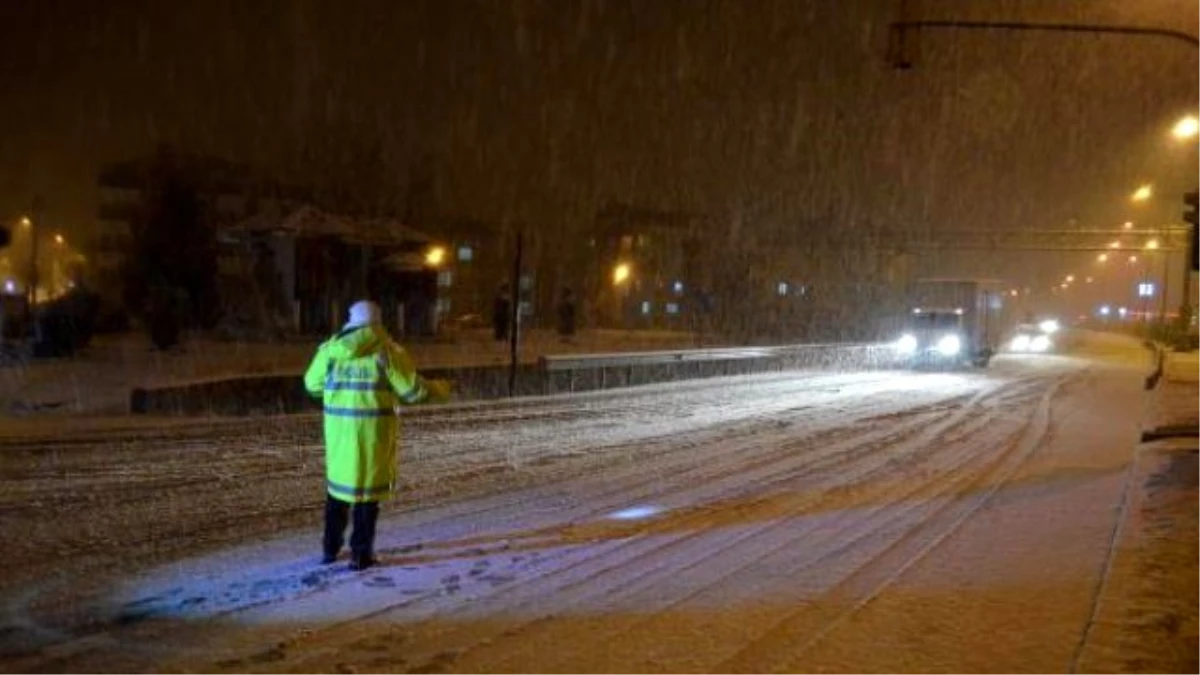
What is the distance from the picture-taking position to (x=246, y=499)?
1041cm

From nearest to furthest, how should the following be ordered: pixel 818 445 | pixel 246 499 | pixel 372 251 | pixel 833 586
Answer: pixel 833 586 → pixel 246 499 → pixel 818 445 → pixel 372 251

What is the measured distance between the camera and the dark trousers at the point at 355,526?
761cm

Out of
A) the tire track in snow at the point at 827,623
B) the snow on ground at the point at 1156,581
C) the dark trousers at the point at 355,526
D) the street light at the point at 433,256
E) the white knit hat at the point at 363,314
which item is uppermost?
the street light at the point at 433,256

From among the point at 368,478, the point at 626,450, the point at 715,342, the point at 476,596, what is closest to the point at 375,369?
the point at 368,478

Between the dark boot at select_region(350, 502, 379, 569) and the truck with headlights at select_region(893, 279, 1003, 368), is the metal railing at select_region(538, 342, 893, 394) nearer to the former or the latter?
the truck with headlights at select_region(893, 279, 1003, 368)

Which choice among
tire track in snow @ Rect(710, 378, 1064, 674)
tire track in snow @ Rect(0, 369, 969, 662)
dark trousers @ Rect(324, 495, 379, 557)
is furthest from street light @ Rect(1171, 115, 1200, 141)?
dark trousers @ Rect(324, 495, 379, 557)

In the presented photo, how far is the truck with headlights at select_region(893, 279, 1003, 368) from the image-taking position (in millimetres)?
39562

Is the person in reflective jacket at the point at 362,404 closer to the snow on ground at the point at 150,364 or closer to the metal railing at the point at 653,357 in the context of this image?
the snow on ground at the point at 150,364

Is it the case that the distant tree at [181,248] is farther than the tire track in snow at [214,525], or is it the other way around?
the distant tree at [181,248]

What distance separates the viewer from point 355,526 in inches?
302

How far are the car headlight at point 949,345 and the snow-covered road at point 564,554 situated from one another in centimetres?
2276

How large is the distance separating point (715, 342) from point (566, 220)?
137 feet

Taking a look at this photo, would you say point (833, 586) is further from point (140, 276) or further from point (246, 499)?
point (140, 276)

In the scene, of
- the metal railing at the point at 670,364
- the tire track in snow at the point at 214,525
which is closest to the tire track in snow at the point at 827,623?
the tire track in snow at the point at 214,525
